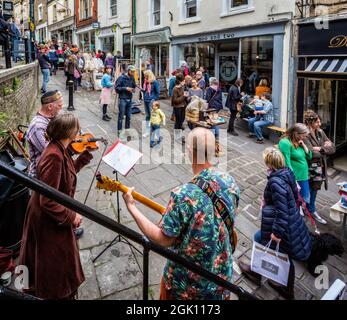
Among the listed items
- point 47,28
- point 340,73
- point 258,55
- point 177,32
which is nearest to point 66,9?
point 47,28

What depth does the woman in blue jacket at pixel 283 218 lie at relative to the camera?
11.6ft

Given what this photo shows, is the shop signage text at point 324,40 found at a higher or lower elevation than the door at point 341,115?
higher

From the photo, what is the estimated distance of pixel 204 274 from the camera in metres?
1.82

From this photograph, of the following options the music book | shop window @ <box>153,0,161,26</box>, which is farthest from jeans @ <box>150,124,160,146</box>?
shop window @ <box>153,0,161,26</box>

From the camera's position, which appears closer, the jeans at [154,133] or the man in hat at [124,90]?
the jeans at [154,133]

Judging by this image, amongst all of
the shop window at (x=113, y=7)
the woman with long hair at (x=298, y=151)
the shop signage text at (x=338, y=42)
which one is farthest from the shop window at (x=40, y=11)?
the woman with long hair at (x=298, y=151)

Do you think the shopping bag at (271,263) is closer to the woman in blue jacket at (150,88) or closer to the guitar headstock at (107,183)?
the guitar headstock at (107,183)

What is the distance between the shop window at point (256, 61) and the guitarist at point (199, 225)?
972 centimetres

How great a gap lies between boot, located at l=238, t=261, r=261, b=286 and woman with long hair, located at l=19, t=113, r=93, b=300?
2.27 m

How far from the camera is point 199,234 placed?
1.94 meters

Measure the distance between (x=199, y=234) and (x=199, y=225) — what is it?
0.22 ft

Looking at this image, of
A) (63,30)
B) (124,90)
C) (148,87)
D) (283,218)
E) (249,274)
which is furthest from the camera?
(63,30)

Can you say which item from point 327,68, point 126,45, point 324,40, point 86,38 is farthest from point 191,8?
point 86,38

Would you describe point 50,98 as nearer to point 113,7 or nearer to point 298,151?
point 298,151
